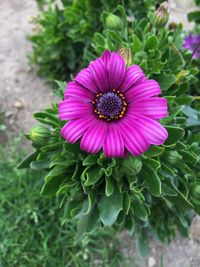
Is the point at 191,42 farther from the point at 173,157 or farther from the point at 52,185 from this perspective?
the point at 52,185

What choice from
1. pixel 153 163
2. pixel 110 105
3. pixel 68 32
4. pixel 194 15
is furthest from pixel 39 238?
pixel 194 15

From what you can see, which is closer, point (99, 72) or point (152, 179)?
point (99, 72)

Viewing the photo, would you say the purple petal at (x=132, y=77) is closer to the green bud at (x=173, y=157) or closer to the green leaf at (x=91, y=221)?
the green bud at (x=173, y=157)

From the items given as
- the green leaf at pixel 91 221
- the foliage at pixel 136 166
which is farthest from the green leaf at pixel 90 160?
the green leaf at pixel 91 221

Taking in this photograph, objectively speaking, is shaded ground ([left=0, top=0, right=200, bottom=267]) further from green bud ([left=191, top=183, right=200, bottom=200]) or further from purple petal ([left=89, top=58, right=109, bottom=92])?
purple petal ([left=89, top=58, right=109, bottom=92])

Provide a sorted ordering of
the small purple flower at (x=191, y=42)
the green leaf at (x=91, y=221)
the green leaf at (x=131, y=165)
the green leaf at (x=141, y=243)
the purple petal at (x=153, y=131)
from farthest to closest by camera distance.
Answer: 1. the small purple flower at (x=191, y=42)
2. the green leaf at (x=141, y=243)
3. the green leaf at (x=91, y=221)
4. the green leaf at (x=131, y=165)
5. the purple petal at (x=153, y=131)

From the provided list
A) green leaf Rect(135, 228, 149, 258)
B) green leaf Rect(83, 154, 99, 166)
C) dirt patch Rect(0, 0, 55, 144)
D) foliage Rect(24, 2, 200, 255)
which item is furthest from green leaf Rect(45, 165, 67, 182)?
dirt patch Rect(0, 0, 55, 144)
